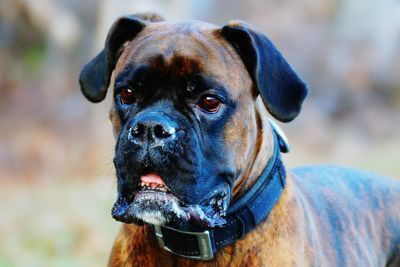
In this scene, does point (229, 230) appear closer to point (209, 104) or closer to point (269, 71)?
point (209, 104)

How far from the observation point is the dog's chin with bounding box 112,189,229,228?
12.0 ft

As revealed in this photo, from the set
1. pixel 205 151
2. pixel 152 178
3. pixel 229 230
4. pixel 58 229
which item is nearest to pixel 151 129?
pixel 152 178

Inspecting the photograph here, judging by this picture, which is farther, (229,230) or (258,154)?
(258,154)

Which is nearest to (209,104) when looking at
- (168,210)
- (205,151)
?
(205,151)

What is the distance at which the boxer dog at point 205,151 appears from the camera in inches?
144

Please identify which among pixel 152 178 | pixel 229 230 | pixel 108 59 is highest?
pixel 108 59

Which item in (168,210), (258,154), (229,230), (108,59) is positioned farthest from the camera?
(108,59)

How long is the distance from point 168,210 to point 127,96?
0.64 m

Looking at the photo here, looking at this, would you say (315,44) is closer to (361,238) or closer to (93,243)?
(93,243)

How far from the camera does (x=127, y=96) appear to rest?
3969 mm

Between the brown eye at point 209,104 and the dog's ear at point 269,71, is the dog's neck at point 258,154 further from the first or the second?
the brown eye at point 209,104

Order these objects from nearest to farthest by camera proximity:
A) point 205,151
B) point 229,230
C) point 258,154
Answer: point 205,151, point 229,230, point 258,154

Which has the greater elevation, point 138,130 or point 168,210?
point 138,130

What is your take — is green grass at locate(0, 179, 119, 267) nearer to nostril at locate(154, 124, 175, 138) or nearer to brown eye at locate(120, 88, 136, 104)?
brown eye at locate(120, 88, 136, 104)
